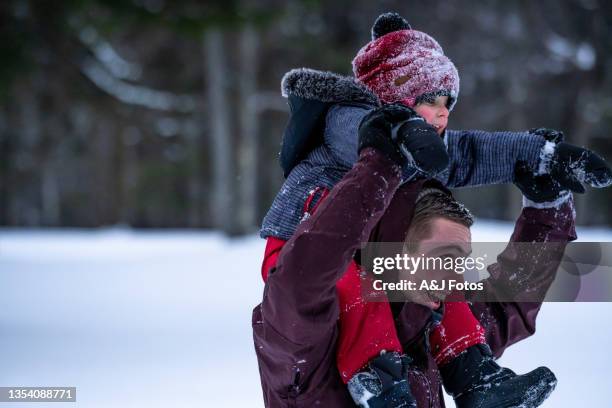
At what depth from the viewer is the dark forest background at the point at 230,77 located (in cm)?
870

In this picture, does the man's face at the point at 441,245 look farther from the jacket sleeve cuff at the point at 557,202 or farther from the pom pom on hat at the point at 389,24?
the pom pom on hat at the point at 389,24

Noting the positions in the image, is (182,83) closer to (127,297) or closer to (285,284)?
(127,297)

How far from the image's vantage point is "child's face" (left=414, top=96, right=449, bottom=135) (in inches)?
58.1

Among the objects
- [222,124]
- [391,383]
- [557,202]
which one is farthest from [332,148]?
[222,124]

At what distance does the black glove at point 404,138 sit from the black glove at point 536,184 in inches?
19.2

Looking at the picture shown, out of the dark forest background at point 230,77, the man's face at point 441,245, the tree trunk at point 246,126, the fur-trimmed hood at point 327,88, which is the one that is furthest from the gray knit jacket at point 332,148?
the tree trunk at point 246,126

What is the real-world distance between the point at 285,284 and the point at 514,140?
2.15 ft

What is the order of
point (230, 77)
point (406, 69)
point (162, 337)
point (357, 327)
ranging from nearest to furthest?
point (357, 327) → point (406, 69) → point (162, 337) → point (230, 77)

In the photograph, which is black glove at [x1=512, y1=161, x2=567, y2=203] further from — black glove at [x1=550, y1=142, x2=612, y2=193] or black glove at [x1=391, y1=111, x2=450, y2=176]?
black glove at [x1=391, y1=111, x2=450, y2=176]

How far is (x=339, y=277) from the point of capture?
114 centimetres

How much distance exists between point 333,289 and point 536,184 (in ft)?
2.04

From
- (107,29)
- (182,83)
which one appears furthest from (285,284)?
(182,83)

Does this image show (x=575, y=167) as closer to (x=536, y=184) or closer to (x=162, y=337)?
(x=536, y=184)

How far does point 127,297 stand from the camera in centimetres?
551
